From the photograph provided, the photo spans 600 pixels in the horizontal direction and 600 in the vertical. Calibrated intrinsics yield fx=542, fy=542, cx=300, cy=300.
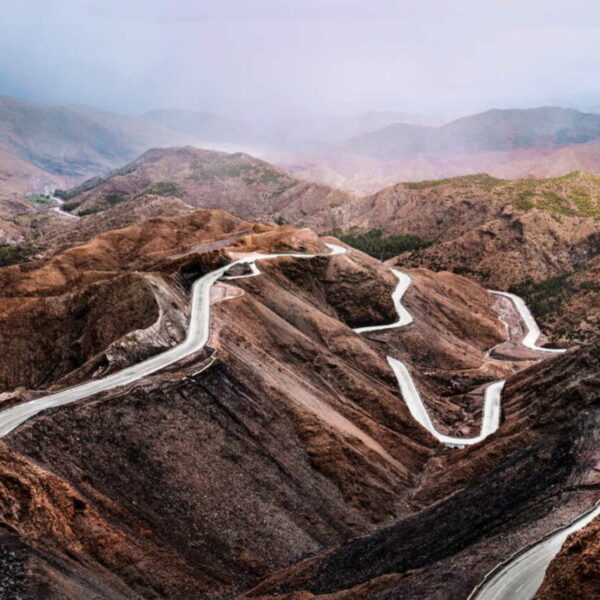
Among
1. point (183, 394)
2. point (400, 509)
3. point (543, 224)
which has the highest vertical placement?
point (543, 224)

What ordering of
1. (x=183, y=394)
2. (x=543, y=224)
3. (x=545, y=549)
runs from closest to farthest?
1. (x=545, y=549)
2. (x=183, y=394)
3. (x=543, y=224)

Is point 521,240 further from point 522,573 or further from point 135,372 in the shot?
point 522,573

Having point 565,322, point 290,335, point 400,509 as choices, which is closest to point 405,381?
point 290,335

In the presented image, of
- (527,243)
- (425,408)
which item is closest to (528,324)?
(527,243)

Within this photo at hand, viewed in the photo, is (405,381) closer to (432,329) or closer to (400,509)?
(432,329)

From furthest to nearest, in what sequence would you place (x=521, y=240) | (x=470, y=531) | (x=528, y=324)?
(x=521, y=240) → (x=528, y=324) → (x=470, y=531)

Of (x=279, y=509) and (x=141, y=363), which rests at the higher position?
(x=141, y=363)

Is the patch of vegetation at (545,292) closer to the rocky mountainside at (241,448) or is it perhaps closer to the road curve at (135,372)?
the rocky mountainside at (241,448)
